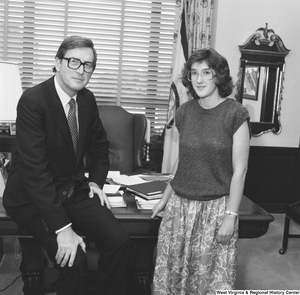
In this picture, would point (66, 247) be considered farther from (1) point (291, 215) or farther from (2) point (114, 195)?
(1) point (291, 215)

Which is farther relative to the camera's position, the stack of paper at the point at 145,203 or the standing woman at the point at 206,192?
the stack of paper at the point at 145,203

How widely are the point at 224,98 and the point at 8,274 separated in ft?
6.66

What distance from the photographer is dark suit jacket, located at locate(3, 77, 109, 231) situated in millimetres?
1938

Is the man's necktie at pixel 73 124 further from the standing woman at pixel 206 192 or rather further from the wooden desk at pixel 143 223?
the standing woman at pixel 206 192

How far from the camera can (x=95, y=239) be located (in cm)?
207

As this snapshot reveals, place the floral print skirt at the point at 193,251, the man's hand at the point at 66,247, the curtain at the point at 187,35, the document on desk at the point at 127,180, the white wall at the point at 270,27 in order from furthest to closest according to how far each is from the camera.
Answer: the white wall at the point at 270,27
the curtain at the point at 187,35
the document on desk at the point at 127,180
the floral print skirt at the point at 193,251
the man's hand at the point at 66,247

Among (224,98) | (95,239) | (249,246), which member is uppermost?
(224,98)

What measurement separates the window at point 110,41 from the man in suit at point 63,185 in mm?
2297

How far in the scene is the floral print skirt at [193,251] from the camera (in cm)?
199

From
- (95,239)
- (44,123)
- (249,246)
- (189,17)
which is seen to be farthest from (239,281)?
(189,17)

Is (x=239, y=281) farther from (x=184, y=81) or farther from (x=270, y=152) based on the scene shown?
(x=270, y=152)

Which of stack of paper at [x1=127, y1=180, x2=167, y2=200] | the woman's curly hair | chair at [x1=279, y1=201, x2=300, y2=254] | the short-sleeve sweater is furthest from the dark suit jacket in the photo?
chair at [x1=279, y1=201, x2=300, y2=254]

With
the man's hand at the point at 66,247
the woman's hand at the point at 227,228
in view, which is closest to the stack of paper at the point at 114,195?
the man's hand at the point at 66,247

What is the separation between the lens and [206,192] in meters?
1.98
